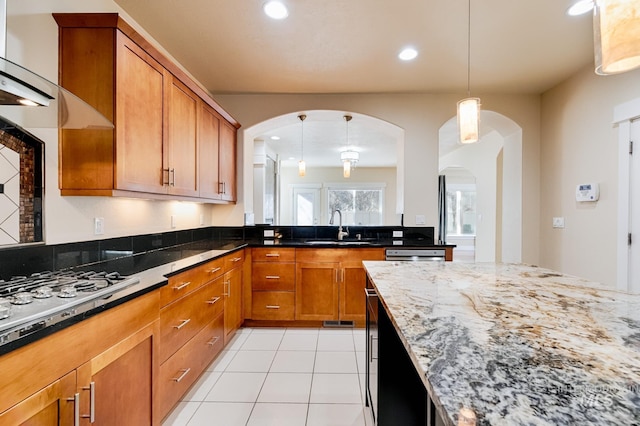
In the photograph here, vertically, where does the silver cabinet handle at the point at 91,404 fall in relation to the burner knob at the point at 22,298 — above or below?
below

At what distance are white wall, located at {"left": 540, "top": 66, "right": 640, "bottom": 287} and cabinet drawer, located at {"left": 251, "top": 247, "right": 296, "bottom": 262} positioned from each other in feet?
9.70

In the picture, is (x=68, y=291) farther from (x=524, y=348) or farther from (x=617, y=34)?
(x=617, y=34)

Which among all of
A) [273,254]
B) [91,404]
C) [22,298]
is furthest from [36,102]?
[273,254]

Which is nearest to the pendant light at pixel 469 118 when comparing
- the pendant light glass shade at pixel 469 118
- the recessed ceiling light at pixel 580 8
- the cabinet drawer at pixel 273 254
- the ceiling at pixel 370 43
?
the pendant light glass shade at pixel 469 118

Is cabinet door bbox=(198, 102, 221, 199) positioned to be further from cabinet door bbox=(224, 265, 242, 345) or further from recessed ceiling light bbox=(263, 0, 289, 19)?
recessed ceiling light bbox=(263, 0, 289, 19)

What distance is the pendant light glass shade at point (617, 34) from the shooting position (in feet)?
3.39

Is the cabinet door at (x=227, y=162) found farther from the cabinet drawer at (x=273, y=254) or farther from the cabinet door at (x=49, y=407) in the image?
the cabinet door at (x=49, y=407)

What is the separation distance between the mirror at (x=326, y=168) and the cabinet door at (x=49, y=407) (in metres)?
3.23

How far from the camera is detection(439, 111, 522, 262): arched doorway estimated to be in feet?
12.5

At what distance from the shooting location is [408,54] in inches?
110

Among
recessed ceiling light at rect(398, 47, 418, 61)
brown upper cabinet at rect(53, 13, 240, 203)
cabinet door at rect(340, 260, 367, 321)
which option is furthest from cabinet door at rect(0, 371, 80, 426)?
recessed ceiling light at rect(398, 47, 418, 61)

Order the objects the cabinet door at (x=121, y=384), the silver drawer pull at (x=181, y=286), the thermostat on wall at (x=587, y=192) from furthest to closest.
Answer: the thermostat on wall at (x=587, y=192) → the silver drawer pull at (x=181, y=286) → the cabinet door at (x=121, y=384)

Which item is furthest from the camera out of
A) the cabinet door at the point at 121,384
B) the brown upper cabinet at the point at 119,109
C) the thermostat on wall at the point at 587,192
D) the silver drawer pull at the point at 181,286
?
the thermostat on wall at the point at 587,192

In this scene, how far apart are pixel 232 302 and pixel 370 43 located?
2.64 m
